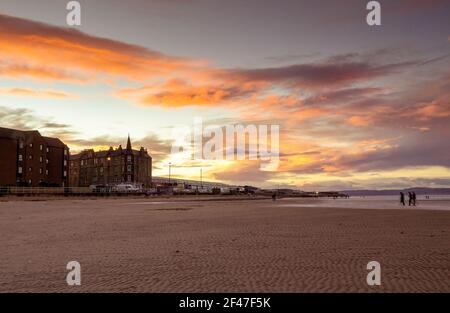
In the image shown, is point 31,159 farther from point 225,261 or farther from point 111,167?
point 225,261

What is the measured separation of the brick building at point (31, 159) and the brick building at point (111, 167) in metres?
36.1

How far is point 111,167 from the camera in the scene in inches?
6270

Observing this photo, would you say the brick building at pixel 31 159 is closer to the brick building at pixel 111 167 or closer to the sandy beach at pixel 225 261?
the brick building at pixel 111 167

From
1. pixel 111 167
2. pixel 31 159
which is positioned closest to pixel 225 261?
pixel 31 159

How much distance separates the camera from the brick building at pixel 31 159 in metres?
99.9

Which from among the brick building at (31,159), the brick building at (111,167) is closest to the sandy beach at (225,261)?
the brick building at (31,159)

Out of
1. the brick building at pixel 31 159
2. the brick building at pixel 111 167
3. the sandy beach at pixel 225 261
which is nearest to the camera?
the sandy beach at pixel 225 261

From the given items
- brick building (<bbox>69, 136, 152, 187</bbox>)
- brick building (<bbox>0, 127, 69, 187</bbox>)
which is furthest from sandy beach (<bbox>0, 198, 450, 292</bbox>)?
brick building (<bbox>69, 136, 152, 187</bbox>)

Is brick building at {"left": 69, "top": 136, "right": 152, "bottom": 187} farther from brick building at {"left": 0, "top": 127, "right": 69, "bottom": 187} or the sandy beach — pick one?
the sandy beach

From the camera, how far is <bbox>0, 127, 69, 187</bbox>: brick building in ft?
328
